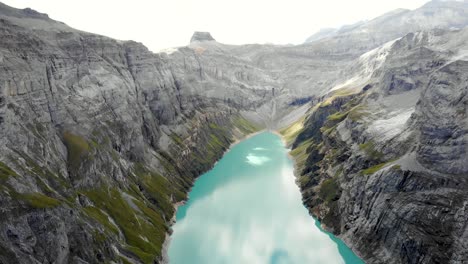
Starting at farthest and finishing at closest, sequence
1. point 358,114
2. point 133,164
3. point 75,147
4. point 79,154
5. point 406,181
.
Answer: point 358,114
point 133,164
point 75,147
point 79,154
point 406,181

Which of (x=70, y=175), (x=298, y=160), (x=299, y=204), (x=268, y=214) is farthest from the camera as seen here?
(x=298, y=160)

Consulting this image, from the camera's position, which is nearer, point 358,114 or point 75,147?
point 75,147

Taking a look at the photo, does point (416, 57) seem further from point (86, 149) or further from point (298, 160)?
point (86, 149)

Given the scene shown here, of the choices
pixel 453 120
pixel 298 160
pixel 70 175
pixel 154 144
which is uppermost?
pixel 453 120

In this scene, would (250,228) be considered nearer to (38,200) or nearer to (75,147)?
(75,147)

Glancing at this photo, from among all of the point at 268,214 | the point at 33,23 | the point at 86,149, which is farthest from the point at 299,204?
the point at 33,23

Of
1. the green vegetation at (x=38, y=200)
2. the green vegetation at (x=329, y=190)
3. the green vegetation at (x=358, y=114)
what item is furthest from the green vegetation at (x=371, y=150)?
the green vegetation at (x=38, y=200)

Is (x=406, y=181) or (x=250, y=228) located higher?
(x=406, y=181)

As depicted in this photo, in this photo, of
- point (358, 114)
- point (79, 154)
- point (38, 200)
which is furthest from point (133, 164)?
point (358, 114)
